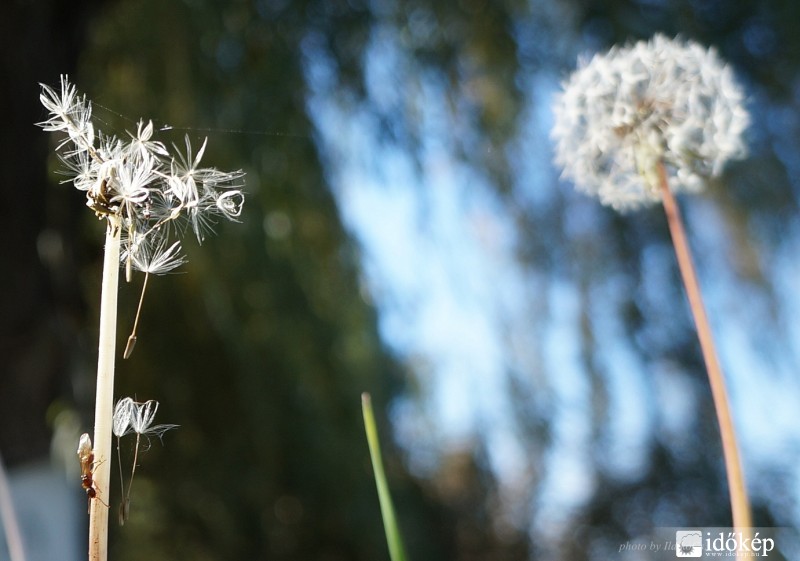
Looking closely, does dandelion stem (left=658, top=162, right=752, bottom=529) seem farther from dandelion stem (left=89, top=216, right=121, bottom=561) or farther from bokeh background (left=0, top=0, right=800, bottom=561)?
bokeh background (left=0, top=0, right=800, bottom=561)

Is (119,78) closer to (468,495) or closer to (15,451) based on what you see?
(15,451)

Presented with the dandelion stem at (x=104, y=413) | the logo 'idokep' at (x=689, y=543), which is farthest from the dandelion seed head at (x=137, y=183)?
the logo 'idokep' at (x=689, y=543)

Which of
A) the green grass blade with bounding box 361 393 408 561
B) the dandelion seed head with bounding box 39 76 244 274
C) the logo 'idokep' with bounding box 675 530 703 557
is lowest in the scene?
the logo 'idokep' with bounding box 675 530 703 557

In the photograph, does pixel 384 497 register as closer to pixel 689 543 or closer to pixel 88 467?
pixel 88 467

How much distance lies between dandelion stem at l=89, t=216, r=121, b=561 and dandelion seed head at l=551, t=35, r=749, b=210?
5.3 inches

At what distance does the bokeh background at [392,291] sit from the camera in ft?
2.28

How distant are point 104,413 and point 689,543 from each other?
0.22 meters

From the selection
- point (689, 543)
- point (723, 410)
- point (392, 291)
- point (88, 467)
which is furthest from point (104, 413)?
point (392, 291)

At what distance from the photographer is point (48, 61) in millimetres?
777

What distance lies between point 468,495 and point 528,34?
1.64ft

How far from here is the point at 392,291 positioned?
0.80 m

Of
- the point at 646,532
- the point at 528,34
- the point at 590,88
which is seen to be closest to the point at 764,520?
the point at 646,532

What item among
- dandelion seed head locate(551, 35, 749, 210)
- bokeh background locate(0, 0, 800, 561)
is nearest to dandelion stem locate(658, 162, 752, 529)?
dandelion seed head locate(551, 35, 749, 210)

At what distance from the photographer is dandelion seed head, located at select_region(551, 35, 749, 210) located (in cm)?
20
